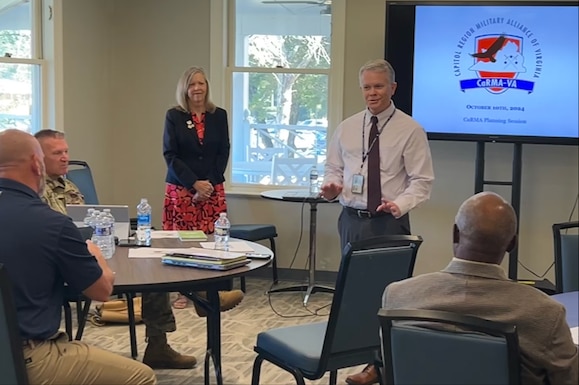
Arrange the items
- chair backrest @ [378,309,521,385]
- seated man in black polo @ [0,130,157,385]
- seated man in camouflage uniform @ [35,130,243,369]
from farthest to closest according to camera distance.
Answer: seated man in camouflage uniform @ [35,130,243,369] < seated man in black polo @ [0,130,157,385] < chair backrest @ [378,309,521,385]

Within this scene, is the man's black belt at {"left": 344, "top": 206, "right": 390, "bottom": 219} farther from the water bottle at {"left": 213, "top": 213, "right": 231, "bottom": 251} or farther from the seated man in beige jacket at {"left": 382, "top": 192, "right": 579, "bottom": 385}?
the seated man in beige jacket at {"left": 382, "top": 192, "right": 579, "bottom": 385}

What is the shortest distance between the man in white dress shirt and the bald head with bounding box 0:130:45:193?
1517 millimetres

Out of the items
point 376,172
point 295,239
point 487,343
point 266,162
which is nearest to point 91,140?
point 266,162

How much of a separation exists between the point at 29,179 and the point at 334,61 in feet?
11.7

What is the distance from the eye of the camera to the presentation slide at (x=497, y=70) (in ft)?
16.2

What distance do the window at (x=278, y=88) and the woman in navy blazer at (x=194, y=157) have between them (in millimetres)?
1199

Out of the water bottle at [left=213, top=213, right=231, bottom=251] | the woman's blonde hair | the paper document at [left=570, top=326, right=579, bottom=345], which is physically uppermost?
the woman's blonde hair

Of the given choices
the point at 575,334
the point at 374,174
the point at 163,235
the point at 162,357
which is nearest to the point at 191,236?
the point at 163,235

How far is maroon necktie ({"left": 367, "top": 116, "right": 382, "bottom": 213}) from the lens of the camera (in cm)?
342

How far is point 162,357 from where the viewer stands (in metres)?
3.75

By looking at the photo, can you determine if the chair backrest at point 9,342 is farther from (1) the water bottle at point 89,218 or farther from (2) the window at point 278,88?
(2) the window at point 278,88

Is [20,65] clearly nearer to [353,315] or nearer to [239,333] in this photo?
[239,333]

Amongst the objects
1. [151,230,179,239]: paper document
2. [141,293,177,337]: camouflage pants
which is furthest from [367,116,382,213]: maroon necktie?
[141,293,177,337]: camouflage pants

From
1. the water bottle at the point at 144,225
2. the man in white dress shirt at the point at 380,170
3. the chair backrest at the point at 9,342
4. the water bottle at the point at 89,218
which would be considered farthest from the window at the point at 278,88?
the chair backrest at the point at 9,342
